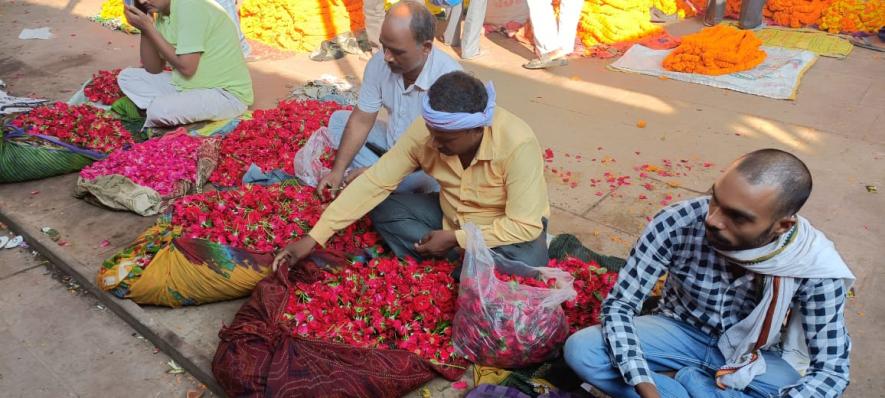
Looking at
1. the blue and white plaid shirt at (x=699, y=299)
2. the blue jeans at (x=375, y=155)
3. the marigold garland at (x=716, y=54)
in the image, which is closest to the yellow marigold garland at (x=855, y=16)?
the marigold garland at (x=716, y=54)

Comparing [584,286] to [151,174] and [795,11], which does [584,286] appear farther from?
[795,11]

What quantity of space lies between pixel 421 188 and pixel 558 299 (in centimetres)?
139

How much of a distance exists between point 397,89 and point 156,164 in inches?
70.4

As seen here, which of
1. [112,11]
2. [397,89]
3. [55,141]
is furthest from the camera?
[112,11]

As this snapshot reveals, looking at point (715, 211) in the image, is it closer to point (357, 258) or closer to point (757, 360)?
point (757, 360)

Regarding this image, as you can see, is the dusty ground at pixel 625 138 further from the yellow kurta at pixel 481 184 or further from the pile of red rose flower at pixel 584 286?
the yellow kurta at pixel 481 184

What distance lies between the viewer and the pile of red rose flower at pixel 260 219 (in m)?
3.54

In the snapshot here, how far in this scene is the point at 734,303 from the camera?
93.6 inches

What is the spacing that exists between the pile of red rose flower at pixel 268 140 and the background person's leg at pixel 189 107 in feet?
0.88

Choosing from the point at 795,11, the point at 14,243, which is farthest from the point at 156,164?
the point at 795,11

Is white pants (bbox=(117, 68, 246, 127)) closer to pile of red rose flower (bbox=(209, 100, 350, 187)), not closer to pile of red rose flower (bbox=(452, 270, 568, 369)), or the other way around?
pile of red rose flower (bbox=(209, 100, 350, 187))

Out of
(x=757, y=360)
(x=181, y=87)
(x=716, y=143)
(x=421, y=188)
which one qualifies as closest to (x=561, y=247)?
(x=421, y=188)

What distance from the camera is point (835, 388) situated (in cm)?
214

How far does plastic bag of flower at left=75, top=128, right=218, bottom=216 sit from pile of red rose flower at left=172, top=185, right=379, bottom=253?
489 mm
